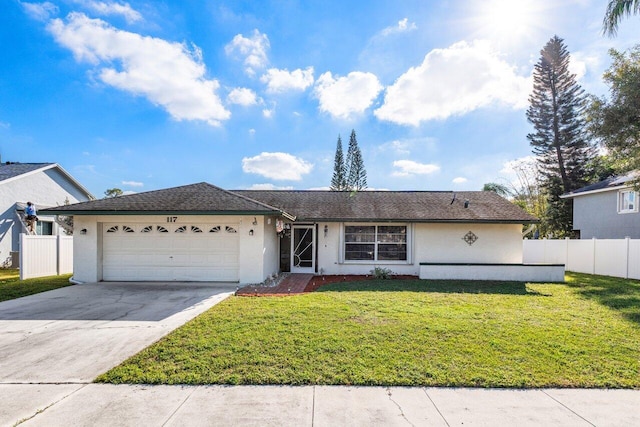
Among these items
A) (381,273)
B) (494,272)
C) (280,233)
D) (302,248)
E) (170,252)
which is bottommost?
(381,273)

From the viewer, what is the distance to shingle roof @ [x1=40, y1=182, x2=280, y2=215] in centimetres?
990

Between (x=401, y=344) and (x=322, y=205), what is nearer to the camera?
(x=401, y=344)

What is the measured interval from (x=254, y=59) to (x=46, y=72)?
8534mm

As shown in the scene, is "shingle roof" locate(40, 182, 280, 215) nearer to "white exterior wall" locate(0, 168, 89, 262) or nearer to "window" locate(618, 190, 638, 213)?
"white exterior wall" locate(0, 168, 89, 262)

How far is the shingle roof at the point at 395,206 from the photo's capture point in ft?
41.7

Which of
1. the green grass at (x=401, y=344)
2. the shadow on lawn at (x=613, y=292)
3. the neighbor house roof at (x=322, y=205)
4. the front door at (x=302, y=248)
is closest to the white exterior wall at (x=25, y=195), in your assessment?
the neighbor house roof at (x=322, y=205)

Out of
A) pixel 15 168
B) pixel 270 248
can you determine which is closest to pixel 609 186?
pixel 270 248

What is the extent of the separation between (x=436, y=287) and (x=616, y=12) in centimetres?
1129

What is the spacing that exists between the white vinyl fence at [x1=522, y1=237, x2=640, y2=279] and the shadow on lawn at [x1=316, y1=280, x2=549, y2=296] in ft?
17.4

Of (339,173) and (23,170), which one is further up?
(339,173)

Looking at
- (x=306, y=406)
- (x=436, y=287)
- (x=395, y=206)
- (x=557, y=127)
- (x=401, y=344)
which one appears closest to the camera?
(x=306, y=406)

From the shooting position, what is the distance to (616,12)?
1044cm

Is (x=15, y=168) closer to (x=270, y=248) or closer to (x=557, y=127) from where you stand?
(x=270, y=248)

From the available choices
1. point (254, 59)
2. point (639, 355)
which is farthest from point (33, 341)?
point (254, 59)
